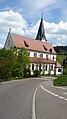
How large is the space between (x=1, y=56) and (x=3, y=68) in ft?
21.6

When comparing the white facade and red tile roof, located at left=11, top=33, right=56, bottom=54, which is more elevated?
red tile roof, located at left=11, top=33, right=56, bottom=54

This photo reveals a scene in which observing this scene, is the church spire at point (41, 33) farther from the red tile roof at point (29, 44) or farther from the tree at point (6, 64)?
the tree at point (6, 64)

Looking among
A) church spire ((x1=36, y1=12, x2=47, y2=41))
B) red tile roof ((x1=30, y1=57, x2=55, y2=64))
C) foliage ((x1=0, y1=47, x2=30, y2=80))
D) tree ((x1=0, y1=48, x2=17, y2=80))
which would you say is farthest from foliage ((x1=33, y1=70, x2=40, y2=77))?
church spire ((x1=36, y1=12, x2=47, y2=41))

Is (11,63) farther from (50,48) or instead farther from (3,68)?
(50,48)

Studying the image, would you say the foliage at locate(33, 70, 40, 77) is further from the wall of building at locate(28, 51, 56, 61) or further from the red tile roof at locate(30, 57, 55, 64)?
the wall of building at locate(28, 51, 56, 61)

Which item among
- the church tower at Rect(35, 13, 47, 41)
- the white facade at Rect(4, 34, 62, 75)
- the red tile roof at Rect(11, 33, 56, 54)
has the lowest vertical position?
the white facade at Rect(4, 34, 62, 75)

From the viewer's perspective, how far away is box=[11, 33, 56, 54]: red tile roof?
79.2m

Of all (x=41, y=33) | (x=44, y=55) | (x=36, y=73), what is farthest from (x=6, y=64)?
(x=41, y=33)

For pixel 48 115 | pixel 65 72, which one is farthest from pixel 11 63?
pixel 48 115

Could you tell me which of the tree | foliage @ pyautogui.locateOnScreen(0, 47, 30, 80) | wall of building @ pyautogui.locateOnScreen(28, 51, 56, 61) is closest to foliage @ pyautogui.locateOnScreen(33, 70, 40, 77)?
foliage @ pyautogui.locateOnScreen(0, 47, 30, 80)

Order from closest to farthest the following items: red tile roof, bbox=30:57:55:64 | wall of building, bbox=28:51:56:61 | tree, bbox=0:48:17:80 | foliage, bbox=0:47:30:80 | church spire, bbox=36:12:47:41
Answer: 1. tree, bbox=0:48:17:80
2. foliage, bbox=0:47:30:80
3. red tile roof, bbox=30:57:55:64
4. wall of building, bbox=28:51:56:61
5. church spire, bbox=36:12:47:41

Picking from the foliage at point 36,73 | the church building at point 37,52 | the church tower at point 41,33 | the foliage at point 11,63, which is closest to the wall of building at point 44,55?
A: the church building at point 37,52

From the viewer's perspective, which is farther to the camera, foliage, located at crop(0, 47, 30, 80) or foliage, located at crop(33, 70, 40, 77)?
foliage, located at crop(33, 70, 40, 77)

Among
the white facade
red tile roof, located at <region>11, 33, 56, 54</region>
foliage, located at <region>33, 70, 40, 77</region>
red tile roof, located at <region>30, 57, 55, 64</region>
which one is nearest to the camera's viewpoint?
foliage, located at <region>33, 70, 40, 77</region>
